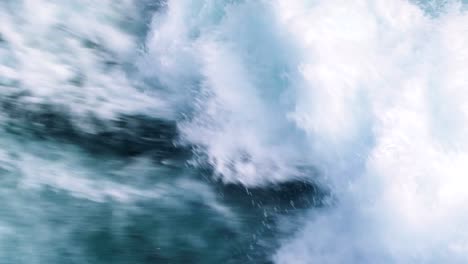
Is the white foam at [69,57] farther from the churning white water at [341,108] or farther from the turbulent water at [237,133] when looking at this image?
the churning white water at [341,108]

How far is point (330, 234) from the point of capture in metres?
3.82

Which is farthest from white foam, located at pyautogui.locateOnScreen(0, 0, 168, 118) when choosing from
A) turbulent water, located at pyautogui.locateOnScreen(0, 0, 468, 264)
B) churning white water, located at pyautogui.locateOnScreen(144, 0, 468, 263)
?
churning white water, located at pyautogui.locateOnScreen(144, 0, 468, 263)

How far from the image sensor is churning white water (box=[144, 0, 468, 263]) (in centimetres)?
387

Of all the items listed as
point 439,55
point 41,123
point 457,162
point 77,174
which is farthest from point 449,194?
point 41,123

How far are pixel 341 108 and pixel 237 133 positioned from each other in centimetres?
105

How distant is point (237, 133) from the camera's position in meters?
4.43

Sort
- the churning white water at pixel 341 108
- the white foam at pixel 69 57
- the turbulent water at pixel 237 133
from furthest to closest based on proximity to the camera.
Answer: the white foam at pixel 69 57 → the churning white water at pixel 341 108 → the turbulent water at pixel 237 133

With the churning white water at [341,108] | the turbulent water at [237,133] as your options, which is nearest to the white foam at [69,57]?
the turbulent water at [237,133]

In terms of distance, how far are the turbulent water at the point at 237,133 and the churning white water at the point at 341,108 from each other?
1 cm

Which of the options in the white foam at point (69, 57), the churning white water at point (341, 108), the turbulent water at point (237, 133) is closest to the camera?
the turbulent water at point (237, 133)

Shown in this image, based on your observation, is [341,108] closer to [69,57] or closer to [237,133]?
[237,133]

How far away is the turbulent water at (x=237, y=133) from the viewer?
374 centimetres

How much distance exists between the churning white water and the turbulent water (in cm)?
1

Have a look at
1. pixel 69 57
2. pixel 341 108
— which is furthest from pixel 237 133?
pixel 69 57
